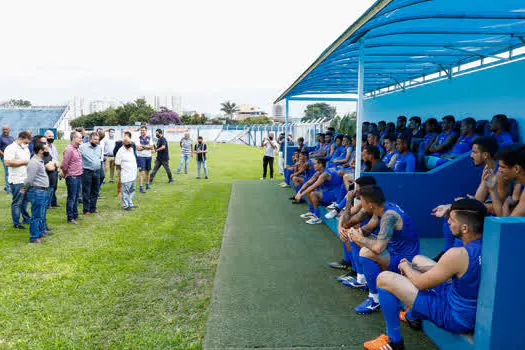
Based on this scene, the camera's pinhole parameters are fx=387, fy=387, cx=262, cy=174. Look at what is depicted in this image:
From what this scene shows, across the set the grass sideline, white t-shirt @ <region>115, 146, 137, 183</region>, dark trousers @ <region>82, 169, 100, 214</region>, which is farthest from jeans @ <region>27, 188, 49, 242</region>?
white t-shirt @ <region>115, 146, 137, 183</region>

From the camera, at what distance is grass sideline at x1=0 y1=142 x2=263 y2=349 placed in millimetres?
3494

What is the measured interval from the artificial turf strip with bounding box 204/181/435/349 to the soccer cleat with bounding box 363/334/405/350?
11 centimetres

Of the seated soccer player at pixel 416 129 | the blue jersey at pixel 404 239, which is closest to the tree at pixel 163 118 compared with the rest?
the seated soccer player at pixel 416 129

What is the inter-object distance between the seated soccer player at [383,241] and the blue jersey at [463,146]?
3.10 m

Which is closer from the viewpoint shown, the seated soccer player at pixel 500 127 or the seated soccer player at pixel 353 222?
the seated soccer player at pixel 353 222

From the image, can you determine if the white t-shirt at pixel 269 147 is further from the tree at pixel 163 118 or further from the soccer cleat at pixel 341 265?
the tree at pixel 163 118

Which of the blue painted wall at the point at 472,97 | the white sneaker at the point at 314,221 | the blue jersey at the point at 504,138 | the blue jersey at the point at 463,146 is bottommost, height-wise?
the white sneaker at the point at 314,221

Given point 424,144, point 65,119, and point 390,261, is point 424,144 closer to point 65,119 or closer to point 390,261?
point 390,261

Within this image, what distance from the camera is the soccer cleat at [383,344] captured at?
296cm

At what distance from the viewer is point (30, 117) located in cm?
5616

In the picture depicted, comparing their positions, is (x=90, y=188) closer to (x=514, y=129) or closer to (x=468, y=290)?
(x=468, y=290)

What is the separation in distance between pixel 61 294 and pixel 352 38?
4.35 meters

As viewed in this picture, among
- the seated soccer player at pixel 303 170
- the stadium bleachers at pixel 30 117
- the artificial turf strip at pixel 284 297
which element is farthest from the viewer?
the stadium bleachers at pixel 30 117

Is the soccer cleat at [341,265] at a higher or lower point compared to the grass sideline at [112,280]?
higher
